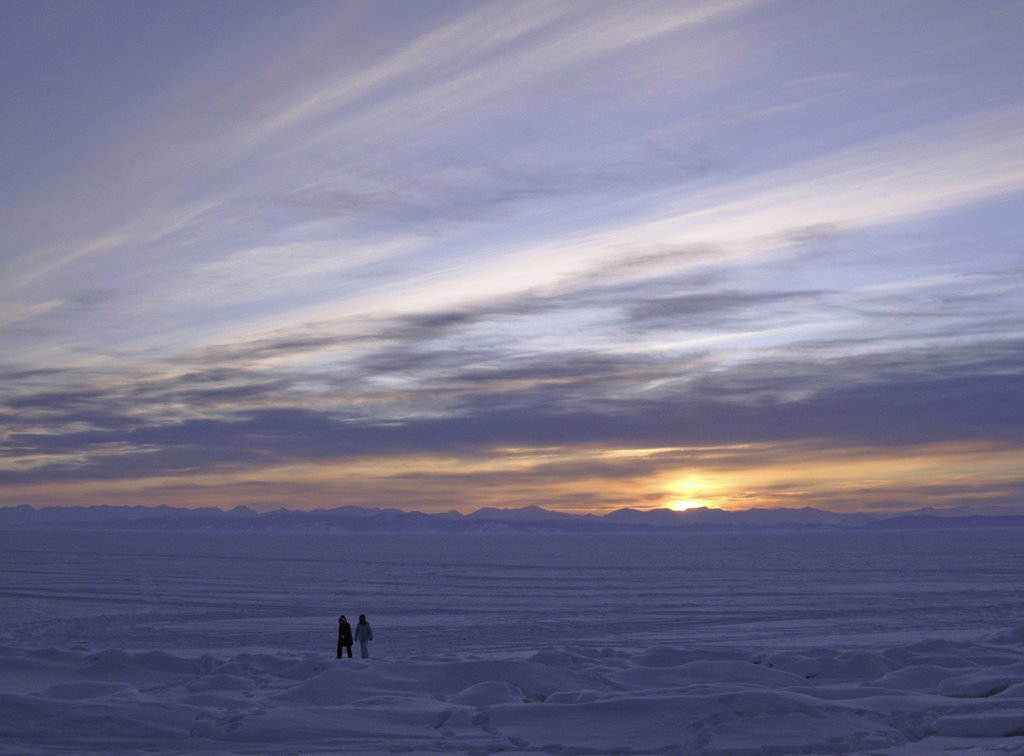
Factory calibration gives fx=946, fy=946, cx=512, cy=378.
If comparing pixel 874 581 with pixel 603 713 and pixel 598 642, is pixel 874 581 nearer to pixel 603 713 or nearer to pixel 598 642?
pixel 598 642

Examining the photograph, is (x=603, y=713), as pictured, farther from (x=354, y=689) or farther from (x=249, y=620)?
(x=249, y=620)

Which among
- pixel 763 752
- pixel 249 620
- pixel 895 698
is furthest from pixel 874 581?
pixel 763 752

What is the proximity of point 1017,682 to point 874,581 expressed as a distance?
46.3 m

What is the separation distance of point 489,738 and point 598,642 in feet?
51.2

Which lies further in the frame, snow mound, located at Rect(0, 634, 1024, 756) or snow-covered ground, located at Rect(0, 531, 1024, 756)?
snow-covered ground, located at Rect(0, 531, 1024, 756)

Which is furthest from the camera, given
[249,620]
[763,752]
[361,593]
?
[361,593]

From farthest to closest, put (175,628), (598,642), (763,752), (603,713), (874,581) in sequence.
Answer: (874,581)
(175,628)
(598,642)
(603,713)
(763,752)

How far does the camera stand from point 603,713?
16516mm

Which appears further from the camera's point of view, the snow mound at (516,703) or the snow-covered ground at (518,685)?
the snow-covered ground at (518,685)

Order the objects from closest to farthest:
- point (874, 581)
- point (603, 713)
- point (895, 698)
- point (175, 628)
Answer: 1. point (603, 713)
2. point (895, 698)
3. point (175, 628)
4. point (874, 581)

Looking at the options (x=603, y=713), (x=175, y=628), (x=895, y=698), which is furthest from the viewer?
(x=175, y=628)

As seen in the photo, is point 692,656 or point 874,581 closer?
point 692,656

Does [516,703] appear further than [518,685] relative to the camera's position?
No

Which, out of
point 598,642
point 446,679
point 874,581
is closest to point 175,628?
point 598,642
